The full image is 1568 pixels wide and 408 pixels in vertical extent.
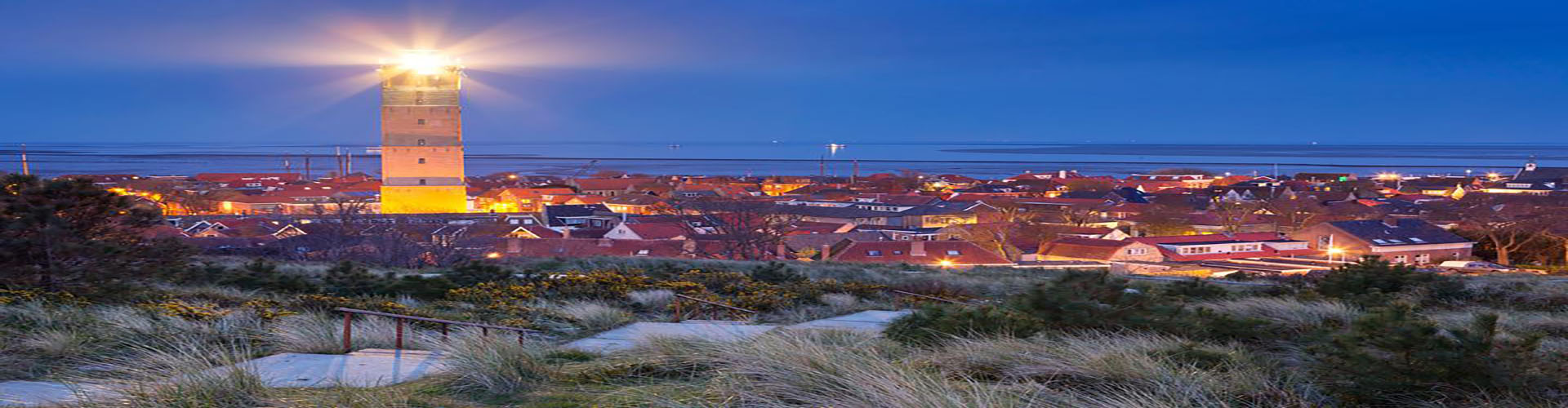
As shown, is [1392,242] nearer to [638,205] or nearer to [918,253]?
[918,253]

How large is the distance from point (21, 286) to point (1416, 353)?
11.5 m

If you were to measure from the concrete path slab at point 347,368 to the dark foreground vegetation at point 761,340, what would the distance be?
0.23 meters

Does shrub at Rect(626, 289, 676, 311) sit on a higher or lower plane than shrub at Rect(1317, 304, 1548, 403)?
lower

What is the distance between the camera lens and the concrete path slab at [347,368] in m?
6.04

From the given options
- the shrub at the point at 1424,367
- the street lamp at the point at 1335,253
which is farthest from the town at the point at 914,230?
the shrub at the point at 1424,367

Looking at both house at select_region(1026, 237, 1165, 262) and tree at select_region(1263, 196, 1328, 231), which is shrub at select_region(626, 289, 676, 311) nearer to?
house at select_region(1026, 237, 1165, 262)

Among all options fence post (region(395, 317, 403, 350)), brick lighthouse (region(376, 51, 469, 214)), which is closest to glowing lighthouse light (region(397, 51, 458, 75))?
brick lighthouse (region(376, 51, 469, 214))

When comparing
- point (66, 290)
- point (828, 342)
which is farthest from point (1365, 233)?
point (66, 290)

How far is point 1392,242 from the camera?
3625 cm

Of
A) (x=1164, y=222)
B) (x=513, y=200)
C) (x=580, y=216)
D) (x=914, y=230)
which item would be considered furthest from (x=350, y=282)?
(x=513, y=200)

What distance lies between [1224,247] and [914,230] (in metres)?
12.2

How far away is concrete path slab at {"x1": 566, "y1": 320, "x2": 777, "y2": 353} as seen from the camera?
781cm

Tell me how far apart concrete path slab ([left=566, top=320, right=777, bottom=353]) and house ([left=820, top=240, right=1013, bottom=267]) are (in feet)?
67.2

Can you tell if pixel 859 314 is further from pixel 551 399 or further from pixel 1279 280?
pixel 1279 280
